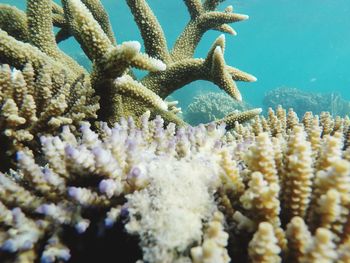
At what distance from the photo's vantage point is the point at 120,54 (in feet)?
7.21

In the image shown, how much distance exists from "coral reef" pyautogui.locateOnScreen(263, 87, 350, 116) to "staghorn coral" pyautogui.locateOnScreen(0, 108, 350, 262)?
23328 mm

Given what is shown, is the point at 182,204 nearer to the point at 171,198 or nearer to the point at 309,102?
the point at 171,198

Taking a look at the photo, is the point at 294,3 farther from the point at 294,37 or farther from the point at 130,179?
the point at 130,179

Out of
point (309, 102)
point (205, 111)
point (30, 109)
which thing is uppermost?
point (309, 102)

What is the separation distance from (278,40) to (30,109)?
458ft

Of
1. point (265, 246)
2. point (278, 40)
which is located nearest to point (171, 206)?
point (265, 246)

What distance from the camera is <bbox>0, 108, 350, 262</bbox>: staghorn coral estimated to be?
3.48 feet

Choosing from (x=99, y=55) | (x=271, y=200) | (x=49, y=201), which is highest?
(x=99, y=55)

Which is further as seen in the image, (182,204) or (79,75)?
(79,75)

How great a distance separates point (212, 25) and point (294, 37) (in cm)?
13247

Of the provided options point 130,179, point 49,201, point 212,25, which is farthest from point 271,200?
point 212,25

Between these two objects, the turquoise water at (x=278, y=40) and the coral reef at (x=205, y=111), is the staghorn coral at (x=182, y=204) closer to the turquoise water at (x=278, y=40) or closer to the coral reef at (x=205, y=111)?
the coral reef at (x=205, y=111)

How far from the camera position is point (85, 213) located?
1368mm

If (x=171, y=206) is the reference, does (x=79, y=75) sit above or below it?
above
